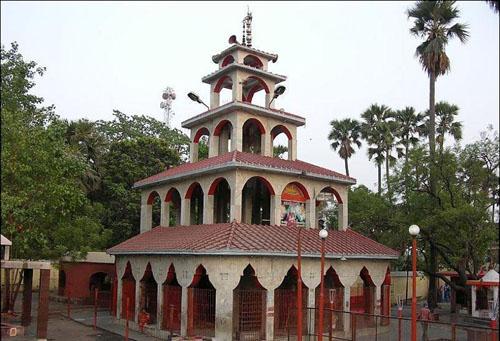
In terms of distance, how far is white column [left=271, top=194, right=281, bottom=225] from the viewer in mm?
26312

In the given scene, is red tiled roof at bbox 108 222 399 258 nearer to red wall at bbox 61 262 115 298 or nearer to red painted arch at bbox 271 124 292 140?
red painted arch at bbox 271 124 292 140

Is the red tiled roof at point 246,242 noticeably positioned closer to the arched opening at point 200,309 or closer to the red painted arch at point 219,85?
the arched opening at point 200,309

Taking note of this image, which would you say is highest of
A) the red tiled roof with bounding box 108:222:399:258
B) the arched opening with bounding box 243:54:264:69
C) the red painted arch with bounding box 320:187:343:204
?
the arched opening with bounding box 243:54:264:69

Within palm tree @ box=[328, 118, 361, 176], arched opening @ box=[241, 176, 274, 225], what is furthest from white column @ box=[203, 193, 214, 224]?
palm tree @ box=[328, 118, 361, 176]

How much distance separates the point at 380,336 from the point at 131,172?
2607 centimetres

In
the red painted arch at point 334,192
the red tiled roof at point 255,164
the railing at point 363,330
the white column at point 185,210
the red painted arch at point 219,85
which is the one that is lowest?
the railing at point 363,330

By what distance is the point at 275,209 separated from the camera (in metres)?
26.5

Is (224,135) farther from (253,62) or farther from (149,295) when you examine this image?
(149,295)

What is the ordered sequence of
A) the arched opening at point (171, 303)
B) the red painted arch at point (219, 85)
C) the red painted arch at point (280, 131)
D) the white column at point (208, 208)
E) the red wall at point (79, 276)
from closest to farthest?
the arched opening at point (171, 303) → the white column at point (208, 208) → the red painted arch at point (280, 131) → the red painted arch at point (219, 85) → the red wall at point (79, 276)

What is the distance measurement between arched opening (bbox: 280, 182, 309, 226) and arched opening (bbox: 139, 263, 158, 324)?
22.1ft

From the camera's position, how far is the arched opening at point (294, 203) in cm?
2681

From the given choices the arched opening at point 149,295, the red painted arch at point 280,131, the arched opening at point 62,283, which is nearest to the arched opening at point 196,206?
the arched opening at point 149,295

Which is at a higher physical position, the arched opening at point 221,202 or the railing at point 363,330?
the arched opening at point 221,202

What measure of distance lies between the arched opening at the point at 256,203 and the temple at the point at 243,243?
0.17 ft
